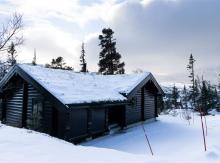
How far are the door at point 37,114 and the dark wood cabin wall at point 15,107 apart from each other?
5.22 feet

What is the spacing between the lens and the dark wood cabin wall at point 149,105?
82.8 feet

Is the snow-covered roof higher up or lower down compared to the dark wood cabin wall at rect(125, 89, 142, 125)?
higher up

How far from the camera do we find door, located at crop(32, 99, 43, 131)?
16.4 metres

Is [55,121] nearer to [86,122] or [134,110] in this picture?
[86,122]

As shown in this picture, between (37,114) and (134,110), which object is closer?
(37,114)

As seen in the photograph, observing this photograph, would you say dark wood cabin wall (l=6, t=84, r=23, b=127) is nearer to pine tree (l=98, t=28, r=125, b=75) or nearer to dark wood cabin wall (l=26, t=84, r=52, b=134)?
dark wood cabin wall (l=26, t=84, r=52, b=134)

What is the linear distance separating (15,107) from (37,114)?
285cm

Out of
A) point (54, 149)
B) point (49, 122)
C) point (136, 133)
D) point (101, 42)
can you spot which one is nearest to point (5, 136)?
point (54, 149)

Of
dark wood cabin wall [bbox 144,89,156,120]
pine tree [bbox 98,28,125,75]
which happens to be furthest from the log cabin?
pine tree [bbox 98,28,125,75]

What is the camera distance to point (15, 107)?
18656 millimetres

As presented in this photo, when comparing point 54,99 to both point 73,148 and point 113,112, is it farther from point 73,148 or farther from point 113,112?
point 113,112

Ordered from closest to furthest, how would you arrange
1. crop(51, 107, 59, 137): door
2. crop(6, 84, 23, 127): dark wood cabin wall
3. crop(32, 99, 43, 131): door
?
crop(51, 107, 59, 137): door → crop(32, 99, 43, 131): door → crop(6, 84, 23, 127): dark wood cabin wall

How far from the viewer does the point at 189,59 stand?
5903cm

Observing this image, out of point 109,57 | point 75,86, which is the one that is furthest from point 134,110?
point 109,57
